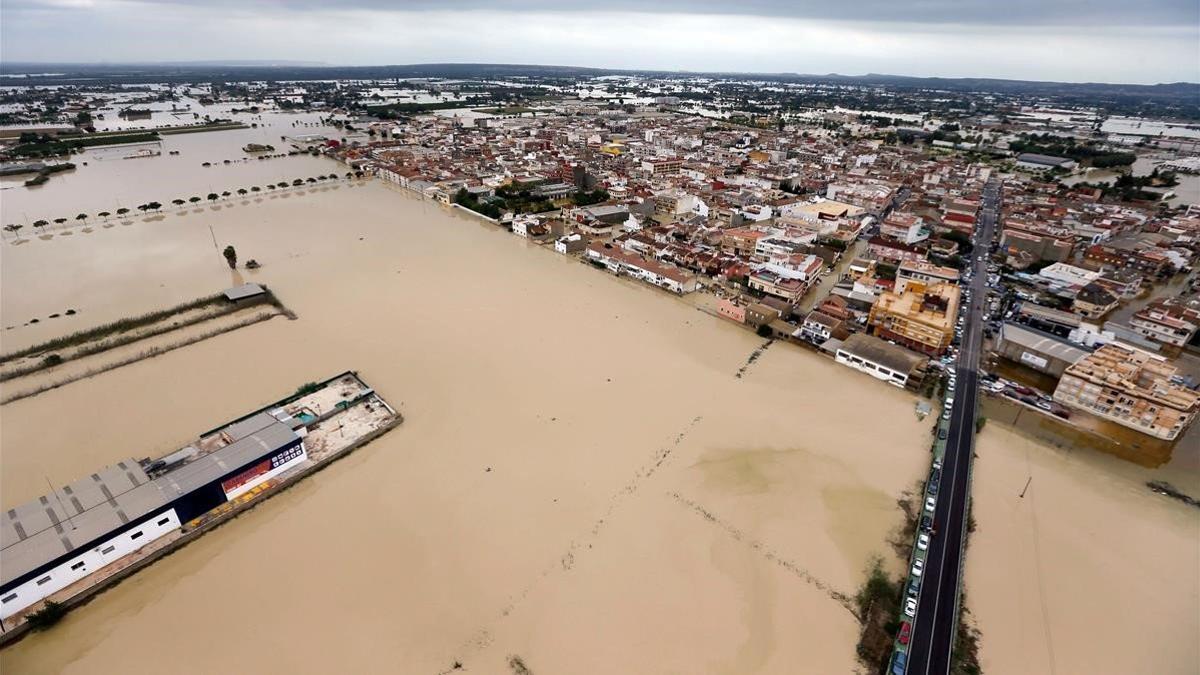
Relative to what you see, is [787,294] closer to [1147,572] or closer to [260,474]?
[1147,572]

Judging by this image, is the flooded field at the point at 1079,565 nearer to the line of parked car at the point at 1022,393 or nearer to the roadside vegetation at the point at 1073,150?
the line of parked car at the point at 1022,393

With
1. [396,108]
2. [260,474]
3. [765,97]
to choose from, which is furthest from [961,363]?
[765,97]

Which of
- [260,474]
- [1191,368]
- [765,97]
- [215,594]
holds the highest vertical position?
[765,97]

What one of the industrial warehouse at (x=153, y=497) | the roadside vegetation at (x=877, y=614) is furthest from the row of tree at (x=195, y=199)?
the roadside vegetation at (x=877, y=614)

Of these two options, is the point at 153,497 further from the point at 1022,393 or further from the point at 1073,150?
the point at 1073,150

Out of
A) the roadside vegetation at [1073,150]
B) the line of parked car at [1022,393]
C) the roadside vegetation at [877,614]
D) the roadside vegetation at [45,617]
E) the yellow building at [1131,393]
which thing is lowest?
the roadside vegetation at [45,617]

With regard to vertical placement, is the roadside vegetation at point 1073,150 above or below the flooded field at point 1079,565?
above

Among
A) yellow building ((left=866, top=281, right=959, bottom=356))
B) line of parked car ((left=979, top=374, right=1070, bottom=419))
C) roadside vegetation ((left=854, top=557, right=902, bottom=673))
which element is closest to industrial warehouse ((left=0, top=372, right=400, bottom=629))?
roadside vegetation ((left=854, top=557, right=902, bottom=673))

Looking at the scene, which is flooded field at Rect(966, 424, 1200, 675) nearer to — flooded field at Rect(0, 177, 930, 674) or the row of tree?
flooded field at Rect(0, 177, 930, 674)
